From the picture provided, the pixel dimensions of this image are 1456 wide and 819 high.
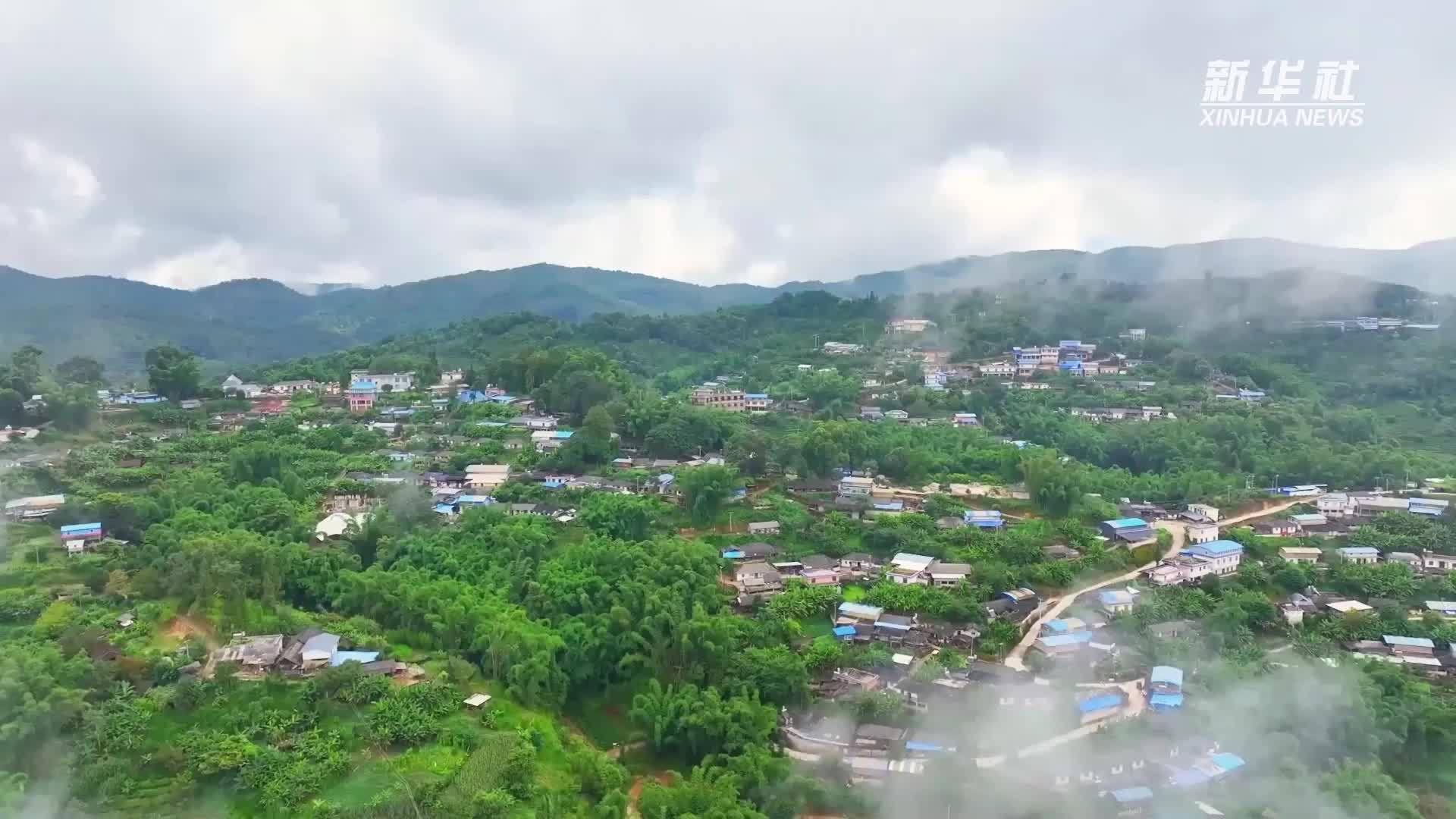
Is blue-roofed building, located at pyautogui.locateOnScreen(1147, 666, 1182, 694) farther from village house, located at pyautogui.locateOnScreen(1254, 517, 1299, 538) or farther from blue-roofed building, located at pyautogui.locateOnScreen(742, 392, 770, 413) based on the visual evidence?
blue-roofed building, located at pyautogui.locateOnScreen(742, 392, 770, 413)

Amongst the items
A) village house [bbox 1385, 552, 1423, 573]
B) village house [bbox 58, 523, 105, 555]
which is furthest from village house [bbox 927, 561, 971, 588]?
village house [bbox 58, 523, 105, 555]

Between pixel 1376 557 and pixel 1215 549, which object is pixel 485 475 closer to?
pixel 1215 549

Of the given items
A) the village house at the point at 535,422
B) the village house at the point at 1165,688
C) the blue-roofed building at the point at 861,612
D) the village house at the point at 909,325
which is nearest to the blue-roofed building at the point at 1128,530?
the village house at the point at 1165,688

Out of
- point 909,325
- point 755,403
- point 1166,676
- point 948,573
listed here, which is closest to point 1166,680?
point 1166,676

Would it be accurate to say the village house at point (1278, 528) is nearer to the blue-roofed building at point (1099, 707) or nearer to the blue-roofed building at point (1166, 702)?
the blue-roofed building at point (1166, 702)

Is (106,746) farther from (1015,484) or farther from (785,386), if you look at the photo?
(785,386)
